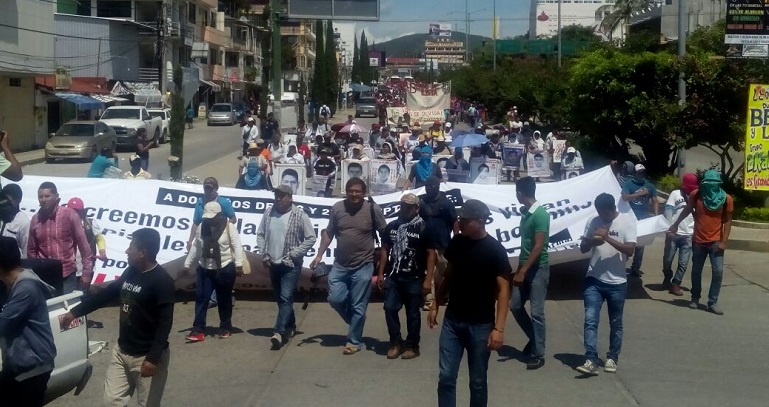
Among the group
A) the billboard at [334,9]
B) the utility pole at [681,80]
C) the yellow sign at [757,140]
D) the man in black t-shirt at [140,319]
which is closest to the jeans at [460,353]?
the man in black t-shirt at [140,319]

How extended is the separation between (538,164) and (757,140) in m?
9.08

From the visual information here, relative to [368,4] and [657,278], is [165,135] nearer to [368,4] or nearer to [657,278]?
[368,4]

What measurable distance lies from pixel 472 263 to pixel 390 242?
2.84m

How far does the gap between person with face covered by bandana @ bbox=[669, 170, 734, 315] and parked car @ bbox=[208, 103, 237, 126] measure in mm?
54398

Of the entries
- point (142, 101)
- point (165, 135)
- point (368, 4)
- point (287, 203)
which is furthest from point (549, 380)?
point (142, 101)

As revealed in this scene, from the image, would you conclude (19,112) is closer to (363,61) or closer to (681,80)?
(681,80)

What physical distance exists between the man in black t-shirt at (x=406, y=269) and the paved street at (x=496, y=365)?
27cm

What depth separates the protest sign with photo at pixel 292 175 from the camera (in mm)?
19953

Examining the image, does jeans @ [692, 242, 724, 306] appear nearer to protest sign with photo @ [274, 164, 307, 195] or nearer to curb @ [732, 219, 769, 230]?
curb @ [732, 219, 769, 230]

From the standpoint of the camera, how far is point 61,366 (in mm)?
6852

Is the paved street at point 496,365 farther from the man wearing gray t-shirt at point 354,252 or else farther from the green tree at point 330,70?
the green tree at point 330,70

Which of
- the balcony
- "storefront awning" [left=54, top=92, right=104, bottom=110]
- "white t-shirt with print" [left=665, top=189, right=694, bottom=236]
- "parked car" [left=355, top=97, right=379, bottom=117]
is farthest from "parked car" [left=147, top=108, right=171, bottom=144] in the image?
"white t-shirt with print" [left=665, top=189, right=694, bottom=236]

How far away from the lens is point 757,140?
667 inches

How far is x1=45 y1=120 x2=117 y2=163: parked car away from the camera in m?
34.8
